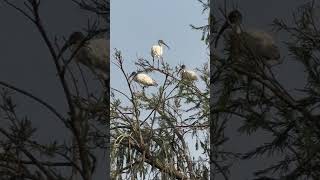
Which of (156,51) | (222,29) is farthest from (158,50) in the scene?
(222,29)

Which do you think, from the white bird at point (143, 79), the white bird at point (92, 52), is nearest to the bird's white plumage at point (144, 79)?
the white bird at point (143, 79)

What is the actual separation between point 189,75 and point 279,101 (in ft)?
1.24

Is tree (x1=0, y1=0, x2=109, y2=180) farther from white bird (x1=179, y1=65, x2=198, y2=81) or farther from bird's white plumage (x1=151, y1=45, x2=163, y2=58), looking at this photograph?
white bird (x1=179, y1=65, x2=198, y2=81)

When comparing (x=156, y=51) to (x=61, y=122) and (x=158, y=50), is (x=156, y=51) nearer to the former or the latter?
(x=158, y=50)

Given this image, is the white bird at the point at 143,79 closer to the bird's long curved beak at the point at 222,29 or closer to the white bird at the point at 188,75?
the white bird at the point at 188,75

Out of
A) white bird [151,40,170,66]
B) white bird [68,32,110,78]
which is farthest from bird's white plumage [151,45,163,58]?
white bird [68,32,110,78]

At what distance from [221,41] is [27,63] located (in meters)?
0.43

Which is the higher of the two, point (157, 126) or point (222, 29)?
point (222, 29)

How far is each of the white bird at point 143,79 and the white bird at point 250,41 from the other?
0.30m

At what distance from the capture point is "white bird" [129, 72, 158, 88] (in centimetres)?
134

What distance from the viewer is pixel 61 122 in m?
1.06

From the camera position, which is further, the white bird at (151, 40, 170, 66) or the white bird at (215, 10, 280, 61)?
the white bird at (151, 40, 170, 66)

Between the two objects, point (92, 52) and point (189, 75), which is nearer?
point (92, 52)

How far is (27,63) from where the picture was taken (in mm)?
1056
